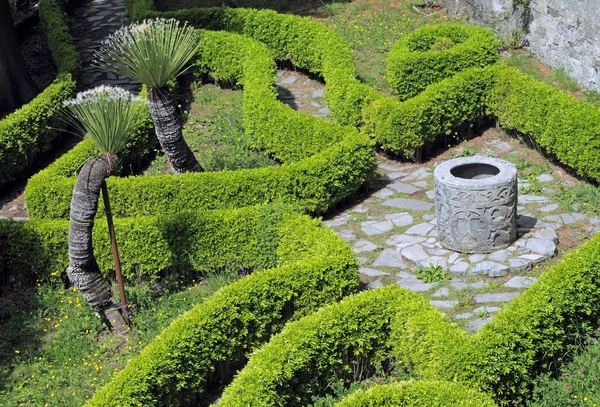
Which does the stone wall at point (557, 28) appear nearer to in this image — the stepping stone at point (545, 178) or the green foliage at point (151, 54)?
the stepping stone at point (545, 178)

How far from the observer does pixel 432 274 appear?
9867mm

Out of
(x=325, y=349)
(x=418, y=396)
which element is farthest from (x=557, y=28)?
(x=418, y=396)

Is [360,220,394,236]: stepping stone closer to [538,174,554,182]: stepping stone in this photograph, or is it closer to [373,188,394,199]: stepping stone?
[373,188,394,199]: stepping stone

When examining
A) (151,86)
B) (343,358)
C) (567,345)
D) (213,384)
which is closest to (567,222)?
(567,345)

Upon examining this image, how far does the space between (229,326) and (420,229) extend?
332 centimetres

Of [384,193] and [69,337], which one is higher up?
[384,193]

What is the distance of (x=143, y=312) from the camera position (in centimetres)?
980

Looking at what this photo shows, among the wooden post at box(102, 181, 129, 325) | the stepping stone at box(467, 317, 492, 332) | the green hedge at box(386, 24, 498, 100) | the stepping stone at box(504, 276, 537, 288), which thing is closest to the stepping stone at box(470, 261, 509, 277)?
the stepping stone at box(504, 276, 537, 288)

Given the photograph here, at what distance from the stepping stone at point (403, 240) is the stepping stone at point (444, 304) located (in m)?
1.30

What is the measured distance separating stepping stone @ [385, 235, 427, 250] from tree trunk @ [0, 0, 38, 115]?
24.5ft

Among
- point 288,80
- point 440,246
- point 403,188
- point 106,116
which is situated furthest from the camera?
point 288,80

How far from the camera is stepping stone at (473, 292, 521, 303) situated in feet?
30.5

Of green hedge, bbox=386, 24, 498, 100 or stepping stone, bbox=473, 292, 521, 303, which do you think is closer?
stepping stone, bbox=473, 292, 521, 303

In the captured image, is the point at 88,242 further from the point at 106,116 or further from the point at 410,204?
the point at 410,204
